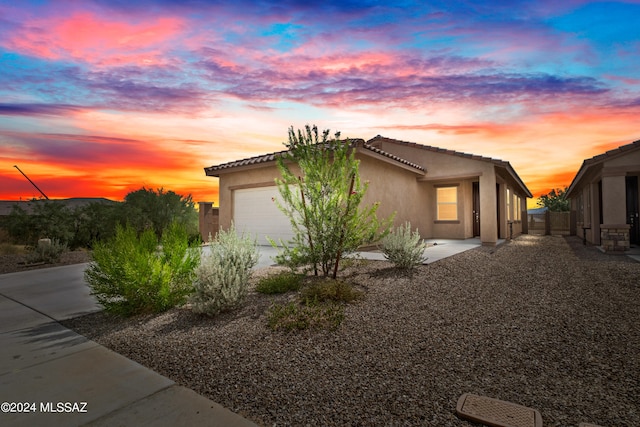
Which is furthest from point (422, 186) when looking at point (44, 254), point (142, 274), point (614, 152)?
point (44, 254)

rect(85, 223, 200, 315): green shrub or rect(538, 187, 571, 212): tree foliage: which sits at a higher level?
rect(538, 187, 571, 212): tree foliage

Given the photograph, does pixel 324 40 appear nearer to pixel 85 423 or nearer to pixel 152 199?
pixel 85 423

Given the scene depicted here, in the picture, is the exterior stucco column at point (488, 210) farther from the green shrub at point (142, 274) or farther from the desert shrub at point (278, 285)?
the green shrub at point (142, 274)

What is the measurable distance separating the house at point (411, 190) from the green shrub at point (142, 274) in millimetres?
5826

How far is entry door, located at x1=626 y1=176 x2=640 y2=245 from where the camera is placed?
42.4 feet

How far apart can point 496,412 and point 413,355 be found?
3.37ft

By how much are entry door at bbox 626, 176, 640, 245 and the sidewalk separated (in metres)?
16.3

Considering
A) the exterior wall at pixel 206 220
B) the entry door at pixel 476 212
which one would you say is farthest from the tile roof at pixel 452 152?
the exterior wall at pixel 206 220

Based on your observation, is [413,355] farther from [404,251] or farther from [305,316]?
[404,251]

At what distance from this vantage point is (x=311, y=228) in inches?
258

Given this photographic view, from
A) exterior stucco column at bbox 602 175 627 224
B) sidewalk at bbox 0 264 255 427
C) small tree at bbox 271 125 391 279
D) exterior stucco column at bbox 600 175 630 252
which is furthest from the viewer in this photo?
exterior stucco column at bbox 602 175 627 224

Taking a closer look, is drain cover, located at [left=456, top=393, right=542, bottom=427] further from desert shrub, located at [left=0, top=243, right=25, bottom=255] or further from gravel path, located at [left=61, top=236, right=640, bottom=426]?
desert shrub, located at [left=0, top=243, right=25, bottom=255]

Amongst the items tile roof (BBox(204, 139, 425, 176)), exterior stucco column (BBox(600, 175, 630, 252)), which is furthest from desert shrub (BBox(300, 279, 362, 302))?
exterior stucco column (BBox(600, 175, 630, 252))

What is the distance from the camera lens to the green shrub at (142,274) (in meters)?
4.89
